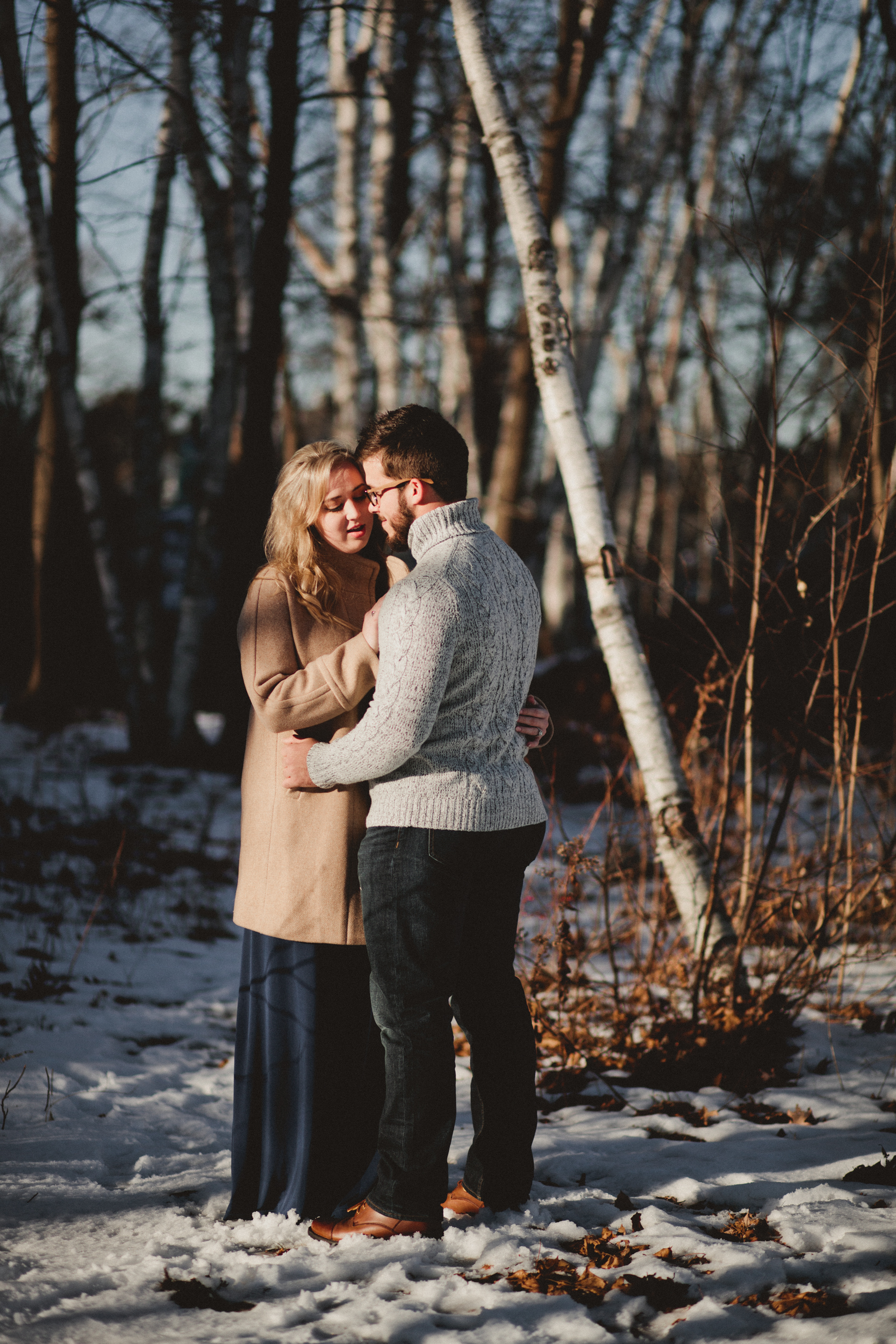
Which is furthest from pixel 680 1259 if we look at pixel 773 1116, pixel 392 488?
pixel 392 488

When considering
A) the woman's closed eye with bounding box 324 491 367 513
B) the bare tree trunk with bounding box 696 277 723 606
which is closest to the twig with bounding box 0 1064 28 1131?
the woman's closed eye with bounding box 324 491 367 513

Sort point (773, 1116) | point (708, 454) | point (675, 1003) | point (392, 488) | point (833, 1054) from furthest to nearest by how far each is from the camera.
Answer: point (708, 454)
point (675, 1003)
point (833, 1054)
point (773, 1116)
point (392, 488)

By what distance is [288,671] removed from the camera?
2.19m

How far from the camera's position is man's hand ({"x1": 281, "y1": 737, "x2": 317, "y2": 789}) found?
2.13 metres

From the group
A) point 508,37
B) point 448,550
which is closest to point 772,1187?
point 448,550

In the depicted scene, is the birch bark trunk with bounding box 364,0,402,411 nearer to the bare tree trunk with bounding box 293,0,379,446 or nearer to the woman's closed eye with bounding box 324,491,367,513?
the bare tree trunk with bounding box 293,0,379,446

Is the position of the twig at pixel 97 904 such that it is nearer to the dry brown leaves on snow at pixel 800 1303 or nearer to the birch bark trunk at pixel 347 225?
the dry brown leaves on snow at pixel 800 1303

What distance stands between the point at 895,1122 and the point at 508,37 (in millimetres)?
8763

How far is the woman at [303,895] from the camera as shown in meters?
2.16

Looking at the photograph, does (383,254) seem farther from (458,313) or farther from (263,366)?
(263,366)

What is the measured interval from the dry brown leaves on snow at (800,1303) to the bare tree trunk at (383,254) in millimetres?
7520

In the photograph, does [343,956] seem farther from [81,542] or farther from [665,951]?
[81,542]

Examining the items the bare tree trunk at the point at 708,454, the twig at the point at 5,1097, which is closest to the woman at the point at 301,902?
the twig at the point at 5,1097

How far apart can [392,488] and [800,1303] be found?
199cm
